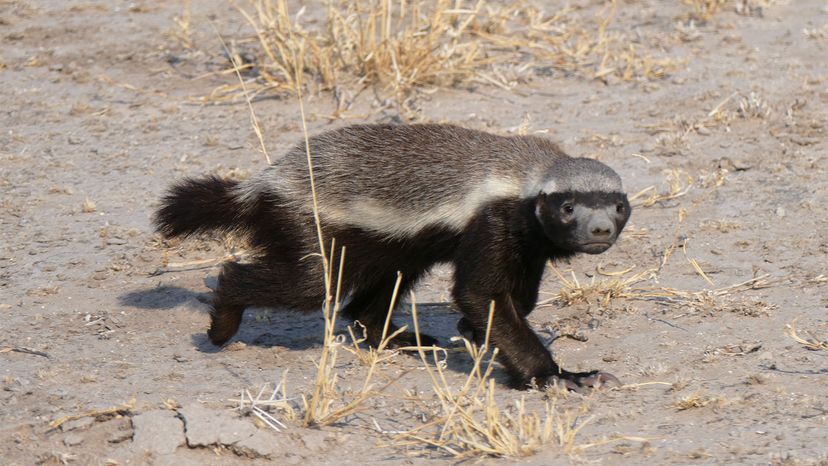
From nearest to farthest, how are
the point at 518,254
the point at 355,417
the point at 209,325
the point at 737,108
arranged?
the point at 355,417 → the point at 518,254 → the point at 209,325 → the point at 737,108

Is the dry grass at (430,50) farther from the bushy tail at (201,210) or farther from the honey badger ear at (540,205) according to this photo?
the honey badger ear at (540,205)

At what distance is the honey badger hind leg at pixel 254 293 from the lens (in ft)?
20.5

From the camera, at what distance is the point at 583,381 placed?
227 inches

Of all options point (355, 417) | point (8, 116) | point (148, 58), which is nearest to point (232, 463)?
point (355, 417)

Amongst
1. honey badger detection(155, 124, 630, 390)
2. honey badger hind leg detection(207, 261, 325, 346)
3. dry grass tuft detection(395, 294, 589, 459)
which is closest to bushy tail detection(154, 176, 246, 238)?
honey badger detection(155, 124, 630, 390)

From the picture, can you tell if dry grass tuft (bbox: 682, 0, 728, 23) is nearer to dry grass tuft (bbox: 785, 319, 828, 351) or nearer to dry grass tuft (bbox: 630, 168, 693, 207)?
dry grass tuft (bbox: 630, 168, 693, 207)

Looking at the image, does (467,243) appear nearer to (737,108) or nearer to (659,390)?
(659,390)

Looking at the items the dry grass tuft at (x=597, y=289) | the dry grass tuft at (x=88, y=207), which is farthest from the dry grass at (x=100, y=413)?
the dry grass tuft at (x=88, y=207)

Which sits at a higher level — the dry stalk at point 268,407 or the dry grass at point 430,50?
the dry grass at point 430,50

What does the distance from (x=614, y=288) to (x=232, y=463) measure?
2.67 metres

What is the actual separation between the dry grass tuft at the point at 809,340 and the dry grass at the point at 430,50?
3.90 metres

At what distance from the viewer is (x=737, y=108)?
9148mm

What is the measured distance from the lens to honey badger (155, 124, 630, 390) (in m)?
5.77

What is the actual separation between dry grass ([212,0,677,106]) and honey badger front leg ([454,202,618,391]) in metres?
3.43
